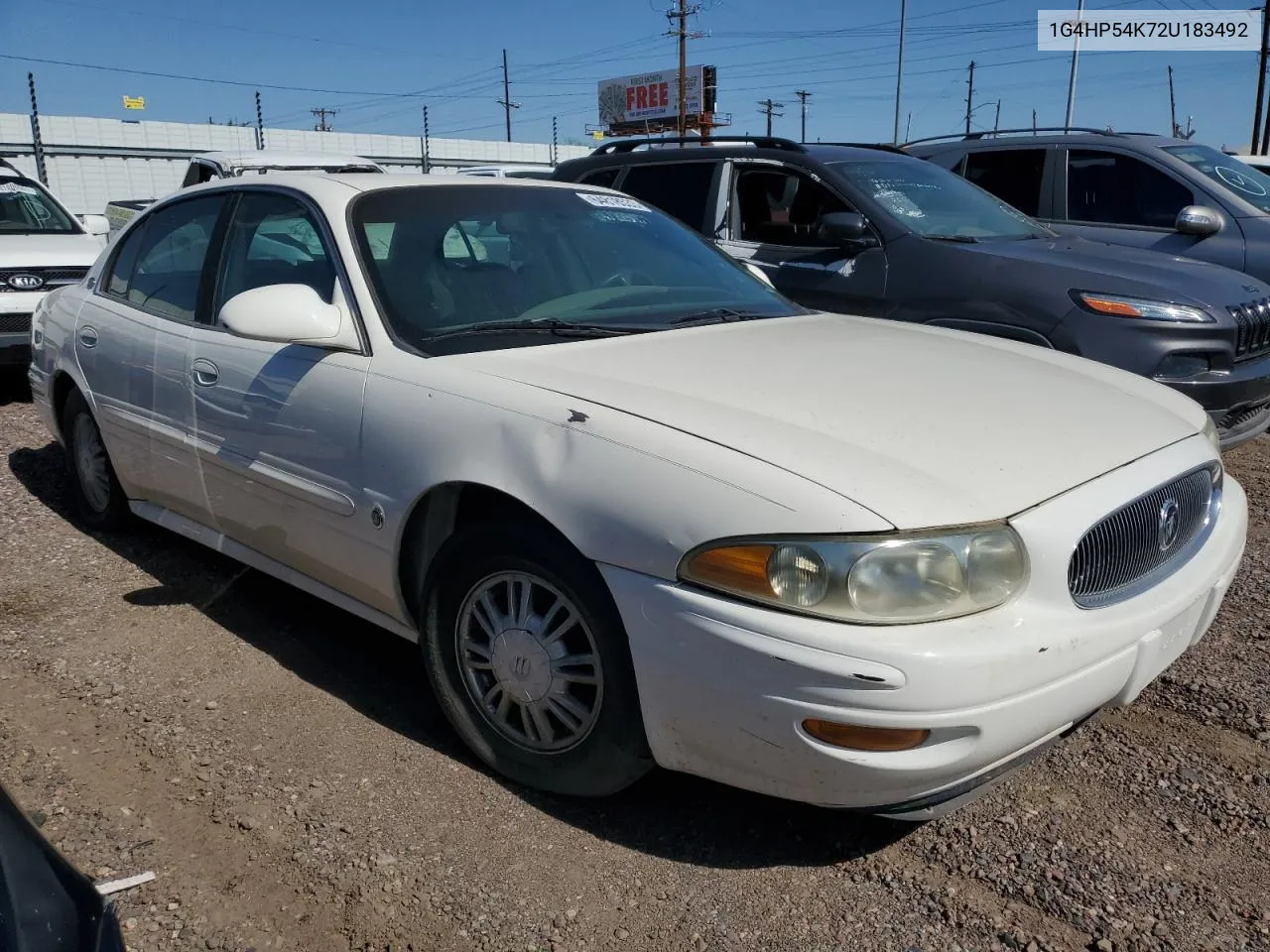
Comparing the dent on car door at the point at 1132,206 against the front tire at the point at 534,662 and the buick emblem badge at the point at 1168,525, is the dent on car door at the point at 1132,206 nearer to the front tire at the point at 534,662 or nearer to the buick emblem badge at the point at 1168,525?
the buick emblem badge at the point at 1168,525

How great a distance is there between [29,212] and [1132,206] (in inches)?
332

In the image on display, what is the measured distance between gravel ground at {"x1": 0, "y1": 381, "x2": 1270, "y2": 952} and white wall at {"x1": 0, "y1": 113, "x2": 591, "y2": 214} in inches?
682

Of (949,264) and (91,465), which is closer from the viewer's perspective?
(91,465)

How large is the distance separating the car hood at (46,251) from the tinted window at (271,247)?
4.65 meters

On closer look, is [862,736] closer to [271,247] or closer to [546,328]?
[546,328]

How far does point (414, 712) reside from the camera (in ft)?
10.6

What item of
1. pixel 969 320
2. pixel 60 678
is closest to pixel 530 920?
pixel 60 678

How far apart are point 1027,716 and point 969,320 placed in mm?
3403

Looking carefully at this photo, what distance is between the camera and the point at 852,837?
103 inches

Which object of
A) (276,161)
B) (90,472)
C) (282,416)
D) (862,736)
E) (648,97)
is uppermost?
(648,97)

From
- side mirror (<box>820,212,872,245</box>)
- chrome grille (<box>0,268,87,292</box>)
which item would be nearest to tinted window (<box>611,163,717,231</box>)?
side mirror (<box>820,212,872,245</box>)

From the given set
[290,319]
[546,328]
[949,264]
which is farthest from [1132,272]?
[290,319]

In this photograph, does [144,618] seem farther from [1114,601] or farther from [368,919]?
[1114,601]


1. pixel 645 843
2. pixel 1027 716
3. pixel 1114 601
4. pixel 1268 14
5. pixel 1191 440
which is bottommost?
pixel 645 843
